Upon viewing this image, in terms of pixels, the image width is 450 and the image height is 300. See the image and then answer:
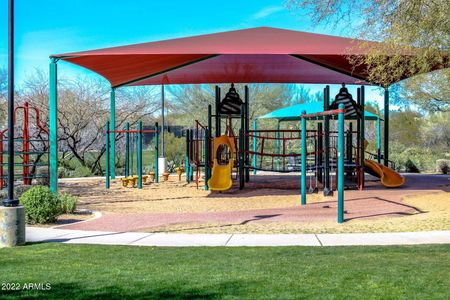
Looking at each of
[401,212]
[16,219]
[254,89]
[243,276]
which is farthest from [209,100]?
[243,276]

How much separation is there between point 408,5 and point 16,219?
24.0 ft

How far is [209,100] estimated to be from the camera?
39.3m

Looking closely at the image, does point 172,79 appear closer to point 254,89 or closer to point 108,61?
point 108,61

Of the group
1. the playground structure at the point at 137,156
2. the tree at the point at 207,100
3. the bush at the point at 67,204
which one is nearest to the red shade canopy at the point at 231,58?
the playground structure at the point at 137,156

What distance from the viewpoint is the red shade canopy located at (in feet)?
46.4

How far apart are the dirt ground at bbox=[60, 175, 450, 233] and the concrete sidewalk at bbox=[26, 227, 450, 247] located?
621mm

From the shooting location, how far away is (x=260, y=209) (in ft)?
42.7

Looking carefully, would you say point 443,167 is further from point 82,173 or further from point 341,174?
point 341,174

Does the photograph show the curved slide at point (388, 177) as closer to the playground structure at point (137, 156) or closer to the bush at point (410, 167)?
the playground structure at point (137, 156)

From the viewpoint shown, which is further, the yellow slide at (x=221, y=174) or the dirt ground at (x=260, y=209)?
the yellow slide at (x=221, y=174)

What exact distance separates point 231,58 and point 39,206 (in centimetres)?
887

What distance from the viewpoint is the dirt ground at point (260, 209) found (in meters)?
10.3

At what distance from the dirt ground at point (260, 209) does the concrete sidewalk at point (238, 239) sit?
24.4 inches

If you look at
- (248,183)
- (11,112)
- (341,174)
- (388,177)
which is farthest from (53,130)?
(388,177)
